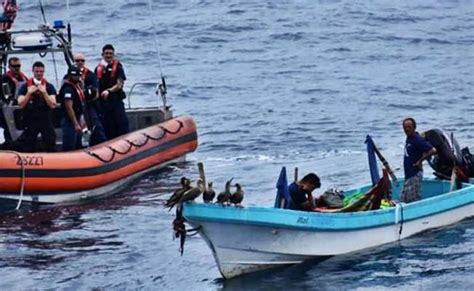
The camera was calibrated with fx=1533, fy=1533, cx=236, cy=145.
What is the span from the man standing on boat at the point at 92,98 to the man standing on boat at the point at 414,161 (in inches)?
189

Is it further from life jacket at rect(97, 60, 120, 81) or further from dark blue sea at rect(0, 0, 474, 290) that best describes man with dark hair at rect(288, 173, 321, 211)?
life jacket at rect(97, 60, 120, 81)

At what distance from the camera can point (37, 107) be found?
20.4 meters

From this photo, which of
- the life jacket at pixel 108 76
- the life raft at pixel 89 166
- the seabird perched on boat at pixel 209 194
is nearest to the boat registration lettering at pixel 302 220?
the seabird perched on boat at pixel 209 194

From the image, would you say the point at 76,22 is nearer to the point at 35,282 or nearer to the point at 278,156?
the point at 278,156

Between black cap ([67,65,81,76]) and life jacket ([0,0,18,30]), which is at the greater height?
life jacket ([0,0,18,30])

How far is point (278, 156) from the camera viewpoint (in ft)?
78.2

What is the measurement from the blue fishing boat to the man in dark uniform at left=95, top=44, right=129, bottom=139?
4.63m

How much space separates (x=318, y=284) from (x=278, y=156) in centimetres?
796

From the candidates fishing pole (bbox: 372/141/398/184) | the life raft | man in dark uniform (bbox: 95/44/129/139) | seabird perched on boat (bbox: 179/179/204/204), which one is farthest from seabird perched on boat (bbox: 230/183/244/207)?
man in dark uniform (bbox: 95/44/129/139)

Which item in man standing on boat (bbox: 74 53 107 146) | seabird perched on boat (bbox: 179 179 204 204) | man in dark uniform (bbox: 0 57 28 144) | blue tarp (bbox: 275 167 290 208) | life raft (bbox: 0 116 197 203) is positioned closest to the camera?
seabird perched on boat (bbox: 179 179 204 204)

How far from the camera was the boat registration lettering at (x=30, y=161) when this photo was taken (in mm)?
19366

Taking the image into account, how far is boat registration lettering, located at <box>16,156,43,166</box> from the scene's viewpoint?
1937 cm

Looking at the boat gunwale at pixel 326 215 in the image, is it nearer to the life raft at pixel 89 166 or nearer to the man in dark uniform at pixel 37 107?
the life raft at pixel 89 166

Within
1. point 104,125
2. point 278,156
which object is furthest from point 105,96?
point 278,156
